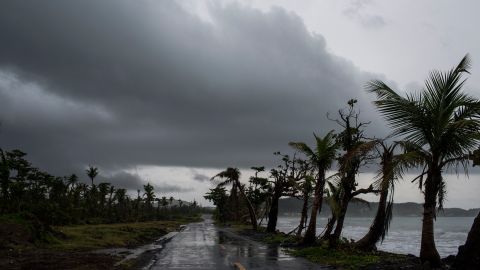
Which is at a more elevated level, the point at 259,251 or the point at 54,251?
the point at 259,251

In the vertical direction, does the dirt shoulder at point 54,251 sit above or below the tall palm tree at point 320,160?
below

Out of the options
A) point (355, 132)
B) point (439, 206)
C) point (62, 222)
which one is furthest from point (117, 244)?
point (62, 222)

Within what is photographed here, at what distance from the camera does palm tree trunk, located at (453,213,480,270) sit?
1134cm

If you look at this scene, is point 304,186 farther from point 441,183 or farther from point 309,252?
point 441,183

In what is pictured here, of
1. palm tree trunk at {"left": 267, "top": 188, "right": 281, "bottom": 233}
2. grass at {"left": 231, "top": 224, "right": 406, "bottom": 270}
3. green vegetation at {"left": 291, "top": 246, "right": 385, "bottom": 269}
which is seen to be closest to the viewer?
grass at {"left": 231, "top": 224, "right": 406, "bottom": 270}

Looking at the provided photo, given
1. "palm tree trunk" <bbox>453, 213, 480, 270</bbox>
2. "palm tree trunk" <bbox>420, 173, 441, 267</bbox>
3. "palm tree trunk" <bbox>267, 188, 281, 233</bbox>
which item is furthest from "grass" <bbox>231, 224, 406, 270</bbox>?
"palm tree trunk" <bbox>267, 188, 281, 233</bbox>

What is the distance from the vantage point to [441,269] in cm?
1201

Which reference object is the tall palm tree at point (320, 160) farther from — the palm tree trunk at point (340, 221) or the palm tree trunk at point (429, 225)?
the palm tree trunk at point (429, 225)

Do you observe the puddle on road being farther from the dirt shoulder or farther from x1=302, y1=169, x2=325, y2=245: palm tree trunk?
the dirt shoulder

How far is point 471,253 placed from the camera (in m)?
11.5

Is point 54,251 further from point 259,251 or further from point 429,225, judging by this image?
point 429,225

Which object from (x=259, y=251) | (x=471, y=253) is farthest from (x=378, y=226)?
(x=471, y=253)

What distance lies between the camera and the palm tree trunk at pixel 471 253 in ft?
37.2

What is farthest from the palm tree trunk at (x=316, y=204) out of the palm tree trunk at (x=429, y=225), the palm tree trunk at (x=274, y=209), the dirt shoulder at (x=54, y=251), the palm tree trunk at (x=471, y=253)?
the palm tree trunk at (x=274, y=209)
